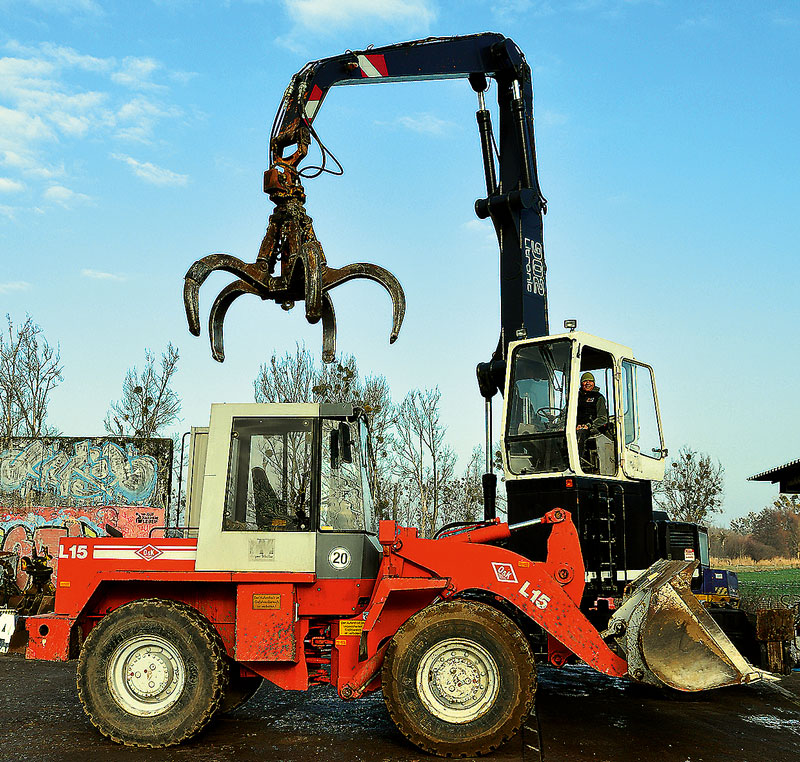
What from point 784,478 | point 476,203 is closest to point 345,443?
point 476,203

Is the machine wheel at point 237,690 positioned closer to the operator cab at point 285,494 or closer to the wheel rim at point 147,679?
the wheel rim at point 147,679

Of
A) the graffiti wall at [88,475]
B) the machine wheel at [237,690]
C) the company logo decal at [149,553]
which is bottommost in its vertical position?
the machine wheel at [237,690]

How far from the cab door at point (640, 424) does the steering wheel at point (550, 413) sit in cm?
71

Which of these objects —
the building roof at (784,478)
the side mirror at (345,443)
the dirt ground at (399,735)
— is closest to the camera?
the dirt ground at (399,735)

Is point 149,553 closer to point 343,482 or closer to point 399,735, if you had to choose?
point 343,482

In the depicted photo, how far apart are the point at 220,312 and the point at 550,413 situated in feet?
11.9

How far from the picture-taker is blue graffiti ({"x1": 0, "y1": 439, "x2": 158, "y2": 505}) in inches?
947

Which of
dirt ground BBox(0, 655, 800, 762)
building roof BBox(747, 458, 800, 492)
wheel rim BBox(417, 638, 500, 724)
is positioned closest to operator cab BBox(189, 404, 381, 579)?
wheel rim BBox(417, 638, 500, 724)

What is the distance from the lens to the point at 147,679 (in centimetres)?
711

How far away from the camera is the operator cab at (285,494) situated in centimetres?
723

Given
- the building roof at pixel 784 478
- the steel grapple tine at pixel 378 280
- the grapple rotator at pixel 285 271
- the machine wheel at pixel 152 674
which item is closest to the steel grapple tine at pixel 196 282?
the grapple rotator at pixel 285 271

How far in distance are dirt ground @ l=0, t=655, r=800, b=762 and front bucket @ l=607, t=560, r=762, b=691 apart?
0.61 m

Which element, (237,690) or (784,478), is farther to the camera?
(784,478)

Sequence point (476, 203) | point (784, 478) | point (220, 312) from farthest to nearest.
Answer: point (784, 478) < point (476, 203) < point (220, 312)
